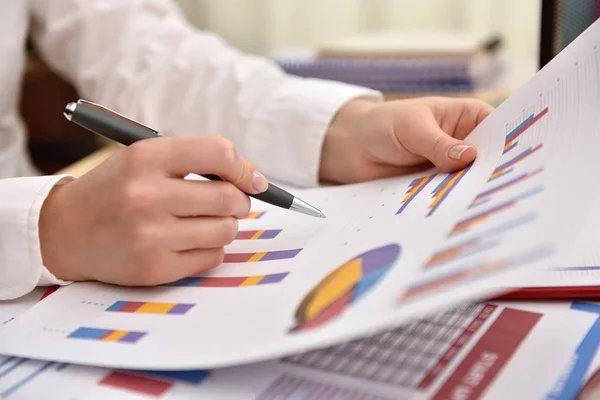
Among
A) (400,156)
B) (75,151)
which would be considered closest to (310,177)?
(400,156)

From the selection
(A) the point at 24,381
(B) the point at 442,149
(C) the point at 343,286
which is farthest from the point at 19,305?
(B) the point at 442,149

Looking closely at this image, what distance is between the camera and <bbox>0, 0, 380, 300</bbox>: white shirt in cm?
67

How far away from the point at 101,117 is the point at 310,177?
26cm

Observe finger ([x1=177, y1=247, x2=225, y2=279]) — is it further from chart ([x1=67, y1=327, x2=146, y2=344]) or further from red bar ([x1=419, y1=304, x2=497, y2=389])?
red bar ([x1=419, y1=304, x2=497, y2=389])

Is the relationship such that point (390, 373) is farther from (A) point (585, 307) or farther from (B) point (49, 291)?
(B) point (49, 291)

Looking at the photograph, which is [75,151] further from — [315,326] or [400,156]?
[315,326]

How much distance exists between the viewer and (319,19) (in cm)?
137

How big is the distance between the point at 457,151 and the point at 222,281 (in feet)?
0.71

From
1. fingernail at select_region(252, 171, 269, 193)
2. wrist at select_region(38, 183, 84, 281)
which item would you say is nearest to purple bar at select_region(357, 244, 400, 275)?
fingernail at select_region(252, 171, 269, 193)

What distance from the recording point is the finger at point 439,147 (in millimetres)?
499

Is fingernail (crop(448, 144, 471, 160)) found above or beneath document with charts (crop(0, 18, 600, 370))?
above

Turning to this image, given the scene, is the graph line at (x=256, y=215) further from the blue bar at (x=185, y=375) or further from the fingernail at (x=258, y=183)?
the blue bar at (x=185, y=375)

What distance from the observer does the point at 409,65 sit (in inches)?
36.8

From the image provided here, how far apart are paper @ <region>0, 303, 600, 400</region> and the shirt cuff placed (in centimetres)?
30
